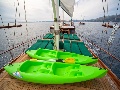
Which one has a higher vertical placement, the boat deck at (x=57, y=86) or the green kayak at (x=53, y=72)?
the green kayak at (x=53, y=72)

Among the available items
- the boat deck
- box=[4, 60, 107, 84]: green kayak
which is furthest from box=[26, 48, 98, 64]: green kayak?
the boat deck

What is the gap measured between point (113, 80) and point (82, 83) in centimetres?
195

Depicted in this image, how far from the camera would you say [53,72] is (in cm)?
729

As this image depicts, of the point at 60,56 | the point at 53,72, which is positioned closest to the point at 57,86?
the point at 53,72

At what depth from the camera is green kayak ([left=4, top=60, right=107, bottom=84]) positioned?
658 cm

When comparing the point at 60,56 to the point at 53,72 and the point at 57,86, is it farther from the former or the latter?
the point at 57,86

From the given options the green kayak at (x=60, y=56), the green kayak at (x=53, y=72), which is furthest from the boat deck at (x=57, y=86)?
the green kayak at (x=60, y=56)

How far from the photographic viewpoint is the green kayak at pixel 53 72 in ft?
21.6

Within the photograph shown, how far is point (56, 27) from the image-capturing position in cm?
1033

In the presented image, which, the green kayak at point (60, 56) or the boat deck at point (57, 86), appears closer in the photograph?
the boat deck at point (57, 86)

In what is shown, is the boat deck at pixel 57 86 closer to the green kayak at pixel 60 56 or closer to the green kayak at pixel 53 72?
the green kayak at pixel 53 72

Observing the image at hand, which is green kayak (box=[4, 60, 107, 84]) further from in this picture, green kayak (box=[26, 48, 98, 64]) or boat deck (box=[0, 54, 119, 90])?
green kayak (box=[26, 48, 98, 64])

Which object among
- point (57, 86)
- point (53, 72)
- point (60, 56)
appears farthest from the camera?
point (60, 56)

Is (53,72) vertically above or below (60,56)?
below
